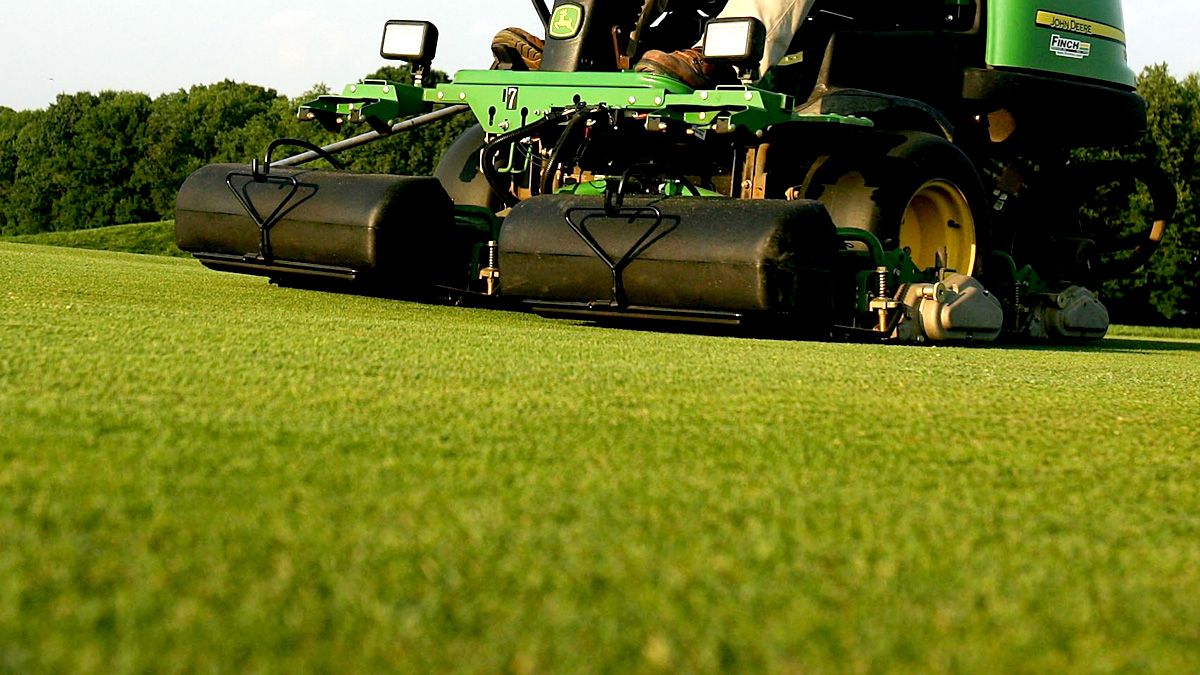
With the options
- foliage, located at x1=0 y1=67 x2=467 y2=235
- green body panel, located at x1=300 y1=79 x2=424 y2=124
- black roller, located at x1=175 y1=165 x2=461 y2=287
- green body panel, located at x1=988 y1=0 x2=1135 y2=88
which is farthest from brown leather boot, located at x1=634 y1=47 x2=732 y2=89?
foliage, located at x1=0 y1=67 x2=467 y2=235

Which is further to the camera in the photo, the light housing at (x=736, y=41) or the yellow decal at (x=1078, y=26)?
the yellow decal at (x=1078, y=26)

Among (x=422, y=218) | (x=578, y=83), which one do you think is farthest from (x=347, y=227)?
(x=578, y=83)

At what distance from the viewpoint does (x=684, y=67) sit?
7566mm

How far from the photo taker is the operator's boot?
8844 millimetres

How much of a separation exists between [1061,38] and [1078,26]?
211 millimetres

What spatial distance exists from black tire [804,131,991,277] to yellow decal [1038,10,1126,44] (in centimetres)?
142

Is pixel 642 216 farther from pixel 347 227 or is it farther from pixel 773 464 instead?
pixel 773 464

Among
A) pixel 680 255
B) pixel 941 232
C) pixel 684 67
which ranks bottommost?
pixel 680 255

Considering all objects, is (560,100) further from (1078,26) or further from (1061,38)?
(1078,26)

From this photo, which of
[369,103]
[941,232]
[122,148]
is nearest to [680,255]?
[941,232]

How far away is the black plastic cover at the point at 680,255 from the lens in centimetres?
618

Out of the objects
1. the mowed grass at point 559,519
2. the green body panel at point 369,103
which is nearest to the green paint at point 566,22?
the green body panel at point 369,103

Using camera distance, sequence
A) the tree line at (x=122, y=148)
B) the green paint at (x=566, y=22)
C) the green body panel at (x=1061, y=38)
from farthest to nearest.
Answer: the tree line at (x=122, y=148), the green body panel at (x=1061, y=38), the green paint at (x=566, y=22)

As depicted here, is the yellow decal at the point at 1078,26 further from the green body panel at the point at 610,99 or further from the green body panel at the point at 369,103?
the green body panel at the point at 369,103
